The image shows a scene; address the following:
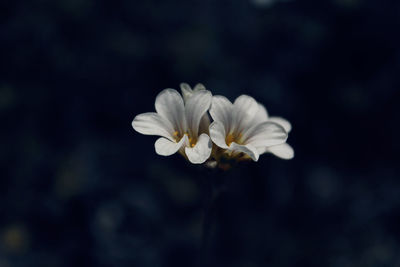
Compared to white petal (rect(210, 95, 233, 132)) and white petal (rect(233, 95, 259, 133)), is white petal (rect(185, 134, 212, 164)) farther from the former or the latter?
white petal (rect(233, 95, 259, 133))

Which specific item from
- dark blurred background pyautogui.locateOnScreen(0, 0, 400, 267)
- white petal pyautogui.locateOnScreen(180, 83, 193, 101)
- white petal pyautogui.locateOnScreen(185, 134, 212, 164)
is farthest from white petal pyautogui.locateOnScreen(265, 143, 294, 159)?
dark blurred background pyautogui.locateOnScreen(0, 0, 400, 267)

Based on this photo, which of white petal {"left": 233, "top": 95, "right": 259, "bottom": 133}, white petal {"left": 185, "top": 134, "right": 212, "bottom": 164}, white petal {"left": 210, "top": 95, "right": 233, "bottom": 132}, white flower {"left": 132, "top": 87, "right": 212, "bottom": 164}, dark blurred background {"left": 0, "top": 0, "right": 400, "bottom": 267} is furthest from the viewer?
dark blurred background {"left": 0, "top": 0, "right": 400, "bottom": 267}

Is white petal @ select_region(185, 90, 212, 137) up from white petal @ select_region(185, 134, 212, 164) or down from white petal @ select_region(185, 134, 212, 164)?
up

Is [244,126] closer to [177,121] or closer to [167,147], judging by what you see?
[177,121]

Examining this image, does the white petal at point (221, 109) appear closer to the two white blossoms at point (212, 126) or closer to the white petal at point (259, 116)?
the two white blossoms at point (212, 126)

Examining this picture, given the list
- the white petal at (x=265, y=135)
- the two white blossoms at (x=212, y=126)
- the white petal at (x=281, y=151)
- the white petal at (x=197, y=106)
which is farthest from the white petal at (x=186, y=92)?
the white petal at (x=281, y=151)

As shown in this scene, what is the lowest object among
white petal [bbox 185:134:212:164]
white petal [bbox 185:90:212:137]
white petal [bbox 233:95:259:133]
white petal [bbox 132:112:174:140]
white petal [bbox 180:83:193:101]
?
white petal [bbox 185:134:212:164]

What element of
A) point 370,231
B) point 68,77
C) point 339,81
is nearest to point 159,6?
point 68,77
